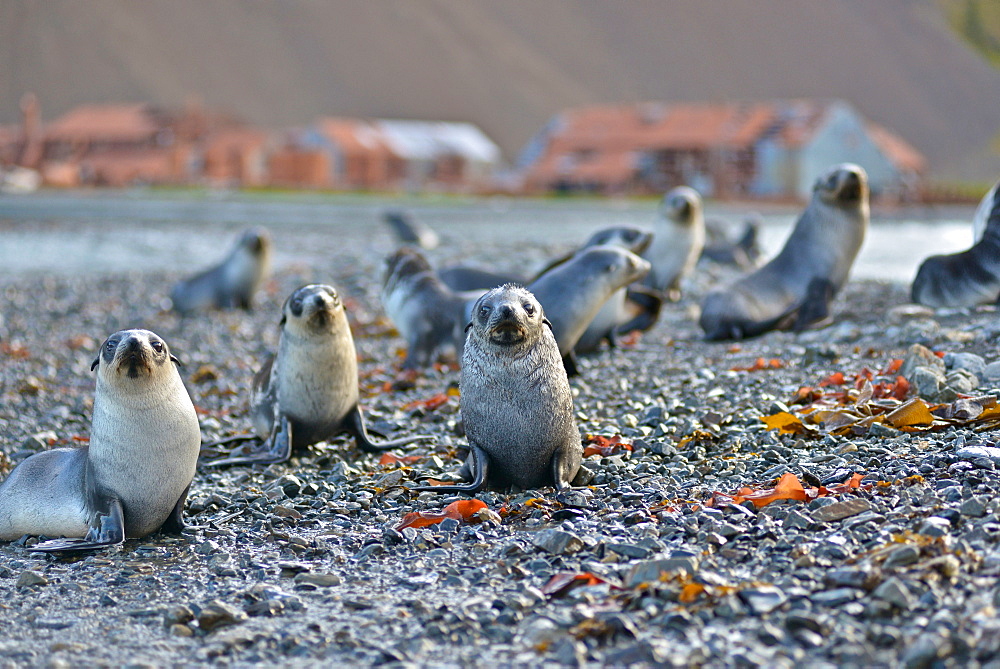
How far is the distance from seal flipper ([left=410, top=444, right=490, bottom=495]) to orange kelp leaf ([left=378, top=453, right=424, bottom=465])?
2.00 ft

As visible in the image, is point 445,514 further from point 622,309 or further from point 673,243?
point 673,243

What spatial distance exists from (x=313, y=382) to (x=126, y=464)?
1.44m

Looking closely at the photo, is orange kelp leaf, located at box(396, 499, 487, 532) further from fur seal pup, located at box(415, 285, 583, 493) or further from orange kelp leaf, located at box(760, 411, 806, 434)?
orange kelp leaf, located at box(760, 411, 806, 434)

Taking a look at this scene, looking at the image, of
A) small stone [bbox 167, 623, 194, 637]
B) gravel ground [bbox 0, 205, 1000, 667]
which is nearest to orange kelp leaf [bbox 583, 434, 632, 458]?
gravel ground [bbox 0, 205, 1000, 667]

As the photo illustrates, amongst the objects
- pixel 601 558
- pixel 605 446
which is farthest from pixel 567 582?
pixel 605 446

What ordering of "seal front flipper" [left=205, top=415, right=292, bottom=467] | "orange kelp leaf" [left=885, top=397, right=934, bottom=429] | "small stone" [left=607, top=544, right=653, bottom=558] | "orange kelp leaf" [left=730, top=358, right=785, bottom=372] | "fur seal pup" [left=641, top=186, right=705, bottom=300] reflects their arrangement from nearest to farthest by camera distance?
"small stone" [left=607, top=544, right=653, bottom=558] < "orange kelp leaf" [left=885, top=397, right=934, bottom=429] < "seal front flipper" [left=205, top=415, right=292, bottom=467] < "orange kelp leaf" [left=730, top=358, right=785, bottom=372] < "fur seal pup" [left=641, top=186, right=705, bottom=300]

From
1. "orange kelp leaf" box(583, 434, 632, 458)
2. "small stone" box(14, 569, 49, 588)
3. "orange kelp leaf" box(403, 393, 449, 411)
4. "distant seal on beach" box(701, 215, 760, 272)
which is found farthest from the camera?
"distant seal on beach" box(701, 215, 760, 272)

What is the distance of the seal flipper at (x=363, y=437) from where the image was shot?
5.56 metres

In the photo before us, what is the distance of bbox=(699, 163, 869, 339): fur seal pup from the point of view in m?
8.16

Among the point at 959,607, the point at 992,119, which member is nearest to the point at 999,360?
the point at 959,607

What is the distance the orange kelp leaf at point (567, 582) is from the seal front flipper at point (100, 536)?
5.60 ft

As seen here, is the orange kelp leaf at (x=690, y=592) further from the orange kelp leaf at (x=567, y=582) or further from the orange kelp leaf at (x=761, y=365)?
the orange kelp leaf at (x=761, y=365)

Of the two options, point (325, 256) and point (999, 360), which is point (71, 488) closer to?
point (999, 360)

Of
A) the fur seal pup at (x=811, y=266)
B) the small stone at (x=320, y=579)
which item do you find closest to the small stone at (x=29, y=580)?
the small stone at (x=320, y=579)
